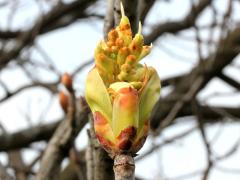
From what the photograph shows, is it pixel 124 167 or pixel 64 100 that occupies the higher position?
pixel 124 167

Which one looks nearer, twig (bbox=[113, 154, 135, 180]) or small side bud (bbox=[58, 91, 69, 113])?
twig (bbox=[113, 154, 135, 180])

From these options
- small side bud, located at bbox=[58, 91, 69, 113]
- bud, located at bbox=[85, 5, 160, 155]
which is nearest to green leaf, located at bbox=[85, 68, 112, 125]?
bud, located at bbox=[85, 5, 160, 155]

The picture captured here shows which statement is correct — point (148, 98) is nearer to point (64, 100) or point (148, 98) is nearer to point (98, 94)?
point (98, 94)

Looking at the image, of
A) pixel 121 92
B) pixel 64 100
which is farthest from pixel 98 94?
pixel 64 100

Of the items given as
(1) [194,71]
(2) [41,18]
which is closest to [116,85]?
(1) [194,71]

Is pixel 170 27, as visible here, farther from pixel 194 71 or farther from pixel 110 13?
pixel 110 13

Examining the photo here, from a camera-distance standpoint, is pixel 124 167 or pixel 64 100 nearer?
pixel 124 167

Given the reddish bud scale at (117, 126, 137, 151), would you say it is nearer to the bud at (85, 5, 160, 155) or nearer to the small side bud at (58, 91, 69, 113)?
the bud at (85, 5, 160, 155)

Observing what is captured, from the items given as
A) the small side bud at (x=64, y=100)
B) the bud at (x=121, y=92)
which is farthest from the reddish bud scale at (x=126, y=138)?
the small side bud at (x=64, y=100)
